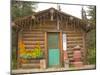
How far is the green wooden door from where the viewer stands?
1.70m

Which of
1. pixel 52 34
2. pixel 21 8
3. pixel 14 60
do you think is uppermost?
pixel 21 8

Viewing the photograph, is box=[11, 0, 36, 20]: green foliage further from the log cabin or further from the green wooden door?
the green wooden door

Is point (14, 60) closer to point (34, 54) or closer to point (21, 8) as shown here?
point (34, 54)

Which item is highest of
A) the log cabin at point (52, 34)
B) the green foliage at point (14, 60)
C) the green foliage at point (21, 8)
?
the green foliage at point (21, 8)

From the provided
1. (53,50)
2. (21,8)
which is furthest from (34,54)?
(21,8)

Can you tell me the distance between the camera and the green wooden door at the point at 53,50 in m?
1.70

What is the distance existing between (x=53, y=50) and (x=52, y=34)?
0.42 feet

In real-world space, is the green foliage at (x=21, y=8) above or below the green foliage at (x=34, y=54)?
above

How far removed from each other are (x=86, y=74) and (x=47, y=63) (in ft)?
1.20

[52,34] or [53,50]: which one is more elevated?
[52,34]

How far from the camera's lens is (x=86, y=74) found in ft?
5.94

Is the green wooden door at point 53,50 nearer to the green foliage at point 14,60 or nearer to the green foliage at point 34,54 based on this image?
the green foliage at point 34,54

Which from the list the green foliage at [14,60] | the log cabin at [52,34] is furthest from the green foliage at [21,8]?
the green foliage at [14,60]

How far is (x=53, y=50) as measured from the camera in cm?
171
